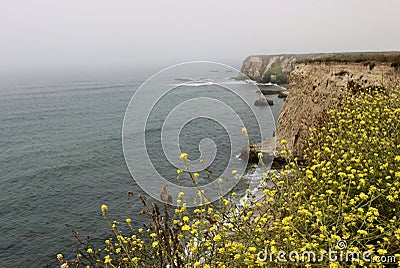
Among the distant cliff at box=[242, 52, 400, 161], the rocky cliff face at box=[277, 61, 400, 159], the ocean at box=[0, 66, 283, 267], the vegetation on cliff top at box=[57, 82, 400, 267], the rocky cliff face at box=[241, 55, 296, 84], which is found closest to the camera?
the vegetation on cliff top at box=[57, 82, 400, 267]

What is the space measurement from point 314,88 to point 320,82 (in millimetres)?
594

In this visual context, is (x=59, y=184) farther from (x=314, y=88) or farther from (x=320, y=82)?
(x=320, y=82)

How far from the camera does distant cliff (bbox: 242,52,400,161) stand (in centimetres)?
1731

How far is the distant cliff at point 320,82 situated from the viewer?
17.3 meters

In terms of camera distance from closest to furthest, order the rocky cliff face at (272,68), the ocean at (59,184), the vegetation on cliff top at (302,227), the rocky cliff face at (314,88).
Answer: the vegetation on cliff top at (302,227)
the ocean at (59,184)
the rocky cliff face at (314,88)
the rocky cliff face at (272,68)

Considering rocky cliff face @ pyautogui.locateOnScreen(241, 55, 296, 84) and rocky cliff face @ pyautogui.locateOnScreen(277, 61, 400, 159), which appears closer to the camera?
rocky cliff face @ pyautogui.locateOnScreen(277, 61, 400, 159)

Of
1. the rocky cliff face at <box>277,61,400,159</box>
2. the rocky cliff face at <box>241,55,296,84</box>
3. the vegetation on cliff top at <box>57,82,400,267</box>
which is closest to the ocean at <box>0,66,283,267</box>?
the rocky cliff face at <box>277,61,400,159</box>

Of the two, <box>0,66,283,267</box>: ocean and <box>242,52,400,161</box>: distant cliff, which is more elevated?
<box>242,52,400,161</box>: distant cliff

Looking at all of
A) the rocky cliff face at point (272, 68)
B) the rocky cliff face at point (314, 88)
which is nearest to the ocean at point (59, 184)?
the rocky cliff face at point (314, 88)

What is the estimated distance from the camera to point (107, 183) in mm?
22516

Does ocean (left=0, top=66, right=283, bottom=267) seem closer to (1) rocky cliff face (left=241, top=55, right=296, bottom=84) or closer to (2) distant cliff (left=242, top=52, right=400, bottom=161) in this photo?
(2) distant cliff (left=242, top=52, right=400, bottom=161)

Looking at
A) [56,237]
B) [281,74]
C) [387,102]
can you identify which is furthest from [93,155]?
[281,74]

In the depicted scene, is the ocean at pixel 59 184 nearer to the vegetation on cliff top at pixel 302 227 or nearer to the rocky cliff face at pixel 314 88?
the rocky cliff face at pixel 314 88

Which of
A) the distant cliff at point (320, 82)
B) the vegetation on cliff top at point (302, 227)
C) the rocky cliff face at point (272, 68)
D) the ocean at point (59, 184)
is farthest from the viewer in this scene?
the rocky cliff face at point (272, 68)
